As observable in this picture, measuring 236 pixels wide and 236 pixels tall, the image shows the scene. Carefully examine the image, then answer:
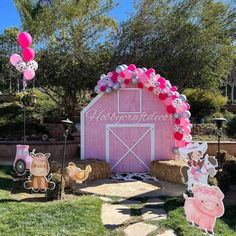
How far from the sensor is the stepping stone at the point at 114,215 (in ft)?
25.4

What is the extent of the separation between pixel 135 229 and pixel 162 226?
20.1 inches

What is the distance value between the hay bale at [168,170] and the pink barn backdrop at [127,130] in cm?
60

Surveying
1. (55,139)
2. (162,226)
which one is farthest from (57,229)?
(55,139)

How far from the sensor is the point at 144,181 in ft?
39.4

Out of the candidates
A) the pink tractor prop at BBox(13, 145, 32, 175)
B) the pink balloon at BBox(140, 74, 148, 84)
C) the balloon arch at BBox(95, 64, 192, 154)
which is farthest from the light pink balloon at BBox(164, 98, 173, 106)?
the pink tractor prop at BBox(13, 145, 32, 175)

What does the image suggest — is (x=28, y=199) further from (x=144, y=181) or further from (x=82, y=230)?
(x=144, y=181)

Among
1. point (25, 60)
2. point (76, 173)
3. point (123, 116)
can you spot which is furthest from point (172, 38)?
point (76, 173)

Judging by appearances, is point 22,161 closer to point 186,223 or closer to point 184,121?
point 186,223

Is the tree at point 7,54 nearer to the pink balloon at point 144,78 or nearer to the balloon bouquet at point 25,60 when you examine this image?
the pink balloon at point 144,78

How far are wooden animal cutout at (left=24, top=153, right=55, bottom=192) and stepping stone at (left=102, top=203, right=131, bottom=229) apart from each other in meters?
1.45

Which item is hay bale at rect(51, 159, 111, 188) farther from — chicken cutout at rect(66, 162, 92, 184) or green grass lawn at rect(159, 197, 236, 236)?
green grass lawn at rect(159, 197, 236, 236)

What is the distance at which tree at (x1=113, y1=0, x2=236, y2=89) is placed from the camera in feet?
62.4

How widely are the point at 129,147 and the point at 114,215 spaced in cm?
512

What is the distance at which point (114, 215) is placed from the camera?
826cm
